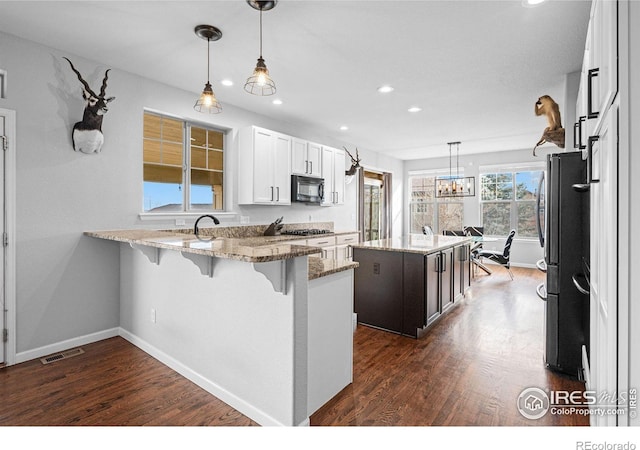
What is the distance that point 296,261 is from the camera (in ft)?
5.87

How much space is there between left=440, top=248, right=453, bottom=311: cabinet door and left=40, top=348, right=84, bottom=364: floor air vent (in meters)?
3.54

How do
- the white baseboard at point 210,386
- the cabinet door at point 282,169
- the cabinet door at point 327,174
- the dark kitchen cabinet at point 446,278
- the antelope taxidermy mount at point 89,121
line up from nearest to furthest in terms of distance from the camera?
the white baseboard at point 210,386, the antelope taxidermy mount at point 89,121, the dark kitchen cabinet at point 446,278, the cabinet door at point 282,169, the cabinet door at point 327,174

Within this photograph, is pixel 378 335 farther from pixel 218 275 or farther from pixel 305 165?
pixel 305 165

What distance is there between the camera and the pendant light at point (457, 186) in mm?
7137

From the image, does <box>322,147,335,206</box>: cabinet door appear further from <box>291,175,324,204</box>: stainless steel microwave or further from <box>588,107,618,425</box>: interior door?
<box>588,107,618,425</box>: interior door

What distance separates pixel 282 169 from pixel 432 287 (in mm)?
2530

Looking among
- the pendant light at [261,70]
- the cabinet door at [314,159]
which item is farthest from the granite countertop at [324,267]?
the cabinet door at [314,159]

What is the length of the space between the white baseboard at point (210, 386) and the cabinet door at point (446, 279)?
2413mm

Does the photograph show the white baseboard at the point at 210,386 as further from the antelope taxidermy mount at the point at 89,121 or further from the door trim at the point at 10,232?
the antelope taxidermy mount at the point at 89,121

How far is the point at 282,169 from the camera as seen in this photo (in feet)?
15.6

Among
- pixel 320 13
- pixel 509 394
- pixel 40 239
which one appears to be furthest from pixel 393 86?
pixel 40 239

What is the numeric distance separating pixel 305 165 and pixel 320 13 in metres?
2.85

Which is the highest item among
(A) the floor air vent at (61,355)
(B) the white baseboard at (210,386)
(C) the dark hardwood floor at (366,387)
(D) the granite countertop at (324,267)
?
(D) the granite countertop at (324,267)
